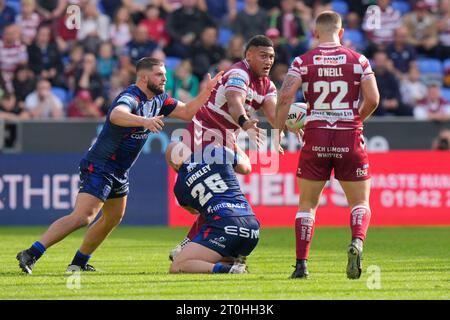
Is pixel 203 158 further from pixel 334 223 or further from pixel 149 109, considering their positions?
pixel 334 223

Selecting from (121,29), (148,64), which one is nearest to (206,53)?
(121,29)

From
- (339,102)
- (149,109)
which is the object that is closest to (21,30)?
(149,109)

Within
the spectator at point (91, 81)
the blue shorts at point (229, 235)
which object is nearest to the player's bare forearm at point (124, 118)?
the blue shorts at point (229, 235)

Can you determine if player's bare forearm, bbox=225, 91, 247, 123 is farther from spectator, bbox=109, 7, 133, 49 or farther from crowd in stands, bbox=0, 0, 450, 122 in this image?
spectator, bbox=109, 7, 133, 49

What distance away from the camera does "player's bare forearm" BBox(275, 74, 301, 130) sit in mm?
10086

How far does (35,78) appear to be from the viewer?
21.4m

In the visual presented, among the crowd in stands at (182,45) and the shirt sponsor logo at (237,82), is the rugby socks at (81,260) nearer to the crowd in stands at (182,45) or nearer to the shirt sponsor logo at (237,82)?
the shirt sponsor logo at (237,82)

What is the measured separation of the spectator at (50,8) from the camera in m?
22.7

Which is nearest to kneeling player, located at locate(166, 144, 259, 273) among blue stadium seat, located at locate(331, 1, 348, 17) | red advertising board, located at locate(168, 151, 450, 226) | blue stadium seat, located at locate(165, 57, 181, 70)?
red advertising board, located at locate(168, 151, 450, 226)

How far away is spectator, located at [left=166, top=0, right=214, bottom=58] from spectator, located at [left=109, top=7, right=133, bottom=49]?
0.84 m

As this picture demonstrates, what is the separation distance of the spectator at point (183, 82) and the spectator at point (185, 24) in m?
1.59

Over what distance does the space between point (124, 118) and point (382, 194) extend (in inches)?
374

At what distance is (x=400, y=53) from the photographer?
2280 cm
